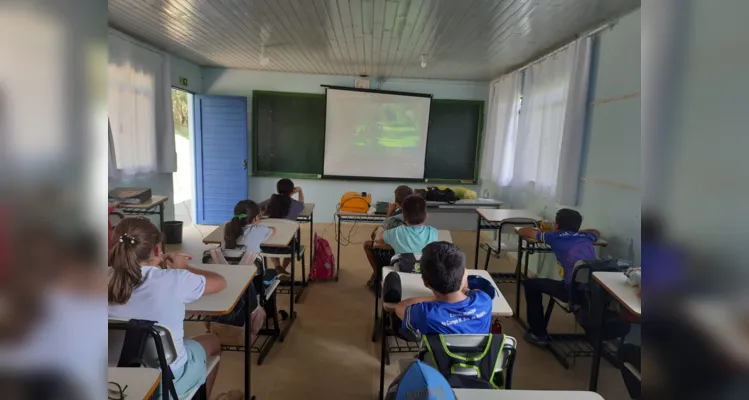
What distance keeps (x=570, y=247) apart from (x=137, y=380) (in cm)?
247

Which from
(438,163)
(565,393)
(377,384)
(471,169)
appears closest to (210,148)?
(438,163)

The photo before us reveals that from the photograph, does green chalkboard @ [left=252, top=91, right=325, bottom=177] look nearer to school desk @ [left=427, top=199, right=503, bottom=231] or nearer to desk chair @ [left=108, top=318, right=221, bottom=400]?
school desk @ [left=427, top=199, right=503, bottom=231]

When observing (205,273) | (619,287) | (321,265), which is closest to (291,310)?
(321,265)

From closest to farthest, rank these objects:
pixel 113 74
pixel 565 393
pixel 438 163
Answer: pixel 565 393
pixel 113 74
pixel 438 163

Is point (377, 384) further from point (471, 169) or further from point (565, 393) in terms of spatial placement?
point (471, 169)

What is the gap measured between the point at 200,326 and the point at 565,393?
2472mm

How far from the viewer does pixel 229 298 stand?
68.5 inches

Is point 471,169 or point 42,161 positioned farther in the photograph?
point 471,169

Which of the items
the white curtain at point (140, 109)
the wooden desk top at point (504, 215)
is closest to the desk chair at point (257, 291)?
the white curtain at point (140, 109)

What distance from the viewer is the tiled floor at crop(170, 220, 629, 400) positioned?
7.44 feet

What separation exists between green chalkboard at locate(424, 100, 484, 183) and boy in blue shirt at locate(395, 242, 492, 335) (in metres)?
4.71

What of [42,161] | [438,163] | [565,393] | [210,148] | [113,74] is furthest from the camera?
[438,163]

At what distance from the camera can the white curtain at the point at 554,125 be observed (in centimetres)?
338

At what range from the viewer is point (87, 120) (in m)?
0.29
